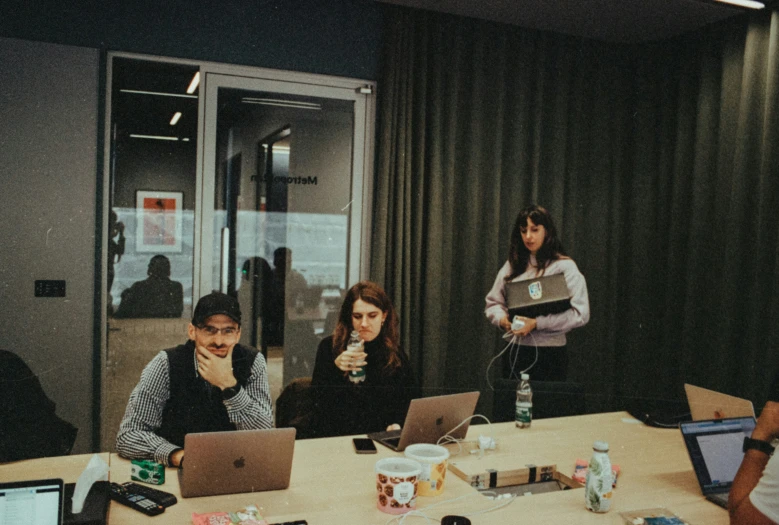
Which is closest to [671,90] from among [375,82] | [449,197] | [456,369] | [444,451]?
[449,197]

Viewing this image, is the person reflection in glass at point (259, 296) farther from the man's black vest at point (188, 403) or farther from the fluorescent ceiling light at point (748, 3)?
the fluorescent ceiling light at point (748, 3)

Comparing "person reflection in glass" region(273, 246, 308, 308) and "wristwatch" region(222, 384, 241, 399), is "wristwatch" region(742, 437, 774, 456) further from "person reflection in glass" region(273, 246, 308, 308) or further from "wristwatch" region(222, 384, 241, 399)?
"person reflection in glass" region(273, 246, 308, 308)

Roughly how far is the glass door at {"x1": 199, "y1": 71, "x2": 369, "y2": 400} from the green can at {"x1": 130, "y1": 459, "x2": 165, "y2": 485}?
2.04 m

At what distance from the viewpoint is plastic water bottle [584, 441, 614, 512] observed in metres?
1.69

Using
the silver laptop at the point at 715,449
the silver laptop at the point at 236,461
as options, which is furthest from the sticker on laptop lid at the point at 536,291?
the silver laptop at the point at 236,461

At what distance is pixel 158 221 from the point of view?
3.64 meters

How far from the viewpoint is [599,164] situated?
15.1ft

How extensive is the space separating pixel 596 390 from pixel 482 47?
8.35 ft

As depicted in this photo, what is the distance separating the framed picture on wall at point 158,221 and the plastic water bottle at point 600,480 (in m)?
2.73

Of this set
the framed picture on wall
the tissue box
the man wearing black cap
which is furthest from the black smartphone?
the framed picture on wall

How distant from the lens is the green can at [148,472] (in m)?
1.78

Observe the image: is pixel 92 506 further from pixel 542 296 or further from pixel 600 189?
pixel 600 189

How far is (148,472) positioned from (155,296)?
6.62 feet

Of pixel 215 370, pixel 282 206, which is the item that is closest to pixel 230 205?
pixel 282 206
